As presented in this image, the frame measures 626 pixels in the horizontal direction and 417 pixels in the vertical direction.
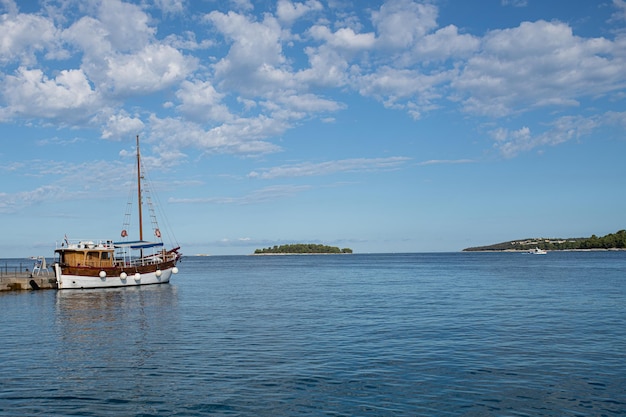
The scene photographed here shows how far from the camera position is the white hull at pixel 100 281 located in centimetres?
6153

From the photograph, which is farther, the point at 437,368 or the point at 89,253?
the point at 89,253

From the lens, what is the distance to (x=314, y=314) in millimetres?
36844

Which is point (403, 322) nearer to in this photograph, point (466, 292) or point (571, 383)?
point (571, 383)

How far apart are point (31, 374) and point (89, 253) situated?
150 ft

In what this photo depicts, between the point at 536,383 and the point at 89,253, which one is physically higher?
the point at 89,253

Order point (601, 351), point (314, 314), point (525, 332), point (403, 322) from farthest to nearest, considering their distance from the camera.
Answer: point (314, 314)
point (403, 322)
point (525, 332)
point (601, 351)

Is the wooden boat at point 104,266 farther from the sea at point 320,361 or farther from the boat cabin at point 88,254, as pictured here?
the sea at point 320,361

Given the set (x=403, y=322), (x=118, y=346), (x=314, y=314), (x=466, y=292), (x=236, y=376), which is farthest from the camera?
(x=466, y=292)

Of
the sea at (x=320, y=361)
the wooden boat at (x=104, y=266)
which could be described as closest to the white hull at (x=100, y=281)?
the wooden boat at (x=104, y=266)

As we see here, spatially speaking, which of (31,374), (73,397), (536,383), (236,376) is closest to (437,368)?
(536,383)

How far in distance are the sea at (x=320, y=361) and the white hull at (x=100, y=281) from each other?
21.5 metres

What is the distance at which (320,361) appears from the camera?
70.0 feet

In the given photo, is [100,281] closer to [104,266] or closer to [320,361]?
[104,266]

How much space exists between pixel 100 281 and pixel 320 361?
4959 centimetres
